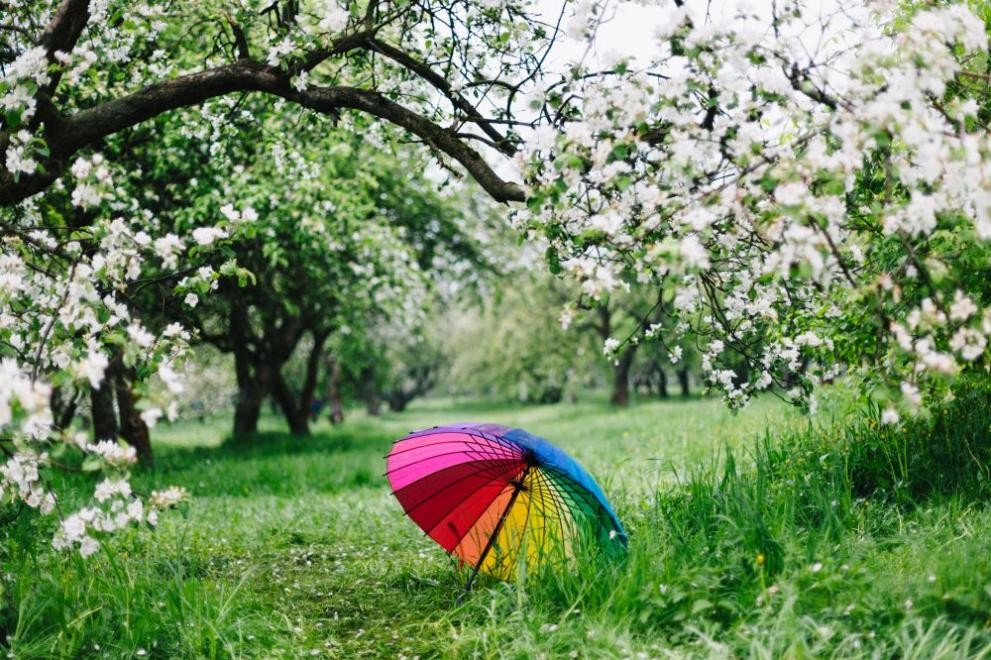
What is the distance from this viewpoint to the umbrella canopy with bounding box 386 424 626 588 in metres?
4.74

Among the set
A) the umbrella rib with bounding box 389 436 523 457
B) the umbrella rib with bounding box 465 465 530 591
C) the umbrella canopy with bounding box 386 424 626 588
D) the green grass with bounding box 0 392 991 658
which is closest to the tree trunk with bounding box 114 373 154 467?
the green grass with bounding box 0 392 991 658

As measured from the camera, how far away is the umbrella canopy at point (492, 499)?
4742 mm

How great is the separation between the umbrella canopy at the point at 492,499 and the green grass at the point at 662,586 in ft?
0.83

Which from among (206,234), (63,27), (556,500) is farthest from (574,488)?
(63,27)

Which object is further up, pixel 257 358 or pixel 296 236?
pixel 296 236

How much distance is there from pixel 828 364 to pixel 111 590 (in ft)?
18.3

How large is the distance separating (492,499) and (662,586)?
1.53 meters

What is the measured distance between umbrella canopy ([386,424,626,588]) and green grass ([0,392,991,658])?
25 centimetres

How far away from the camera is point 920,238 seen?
3717mm

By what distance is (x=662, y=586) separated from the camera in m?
3.98

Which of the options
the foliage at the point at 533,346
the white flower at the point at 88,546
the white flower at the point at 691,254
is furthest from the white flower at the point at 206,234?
the foliage at the point at 533,346

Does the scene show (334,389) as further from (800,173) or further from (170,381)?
(800,173)

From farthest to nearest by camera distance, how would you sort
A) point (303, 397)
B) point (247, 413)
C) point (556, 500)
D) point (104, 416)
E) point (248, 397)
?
point (303, 397)
point (248, 397)
point (247, 413)
point (104, 416)
point (556, 500)

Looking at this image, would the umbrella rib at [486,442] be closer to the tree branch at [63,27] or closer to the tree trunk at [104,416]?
the tree branch at [63,27]
